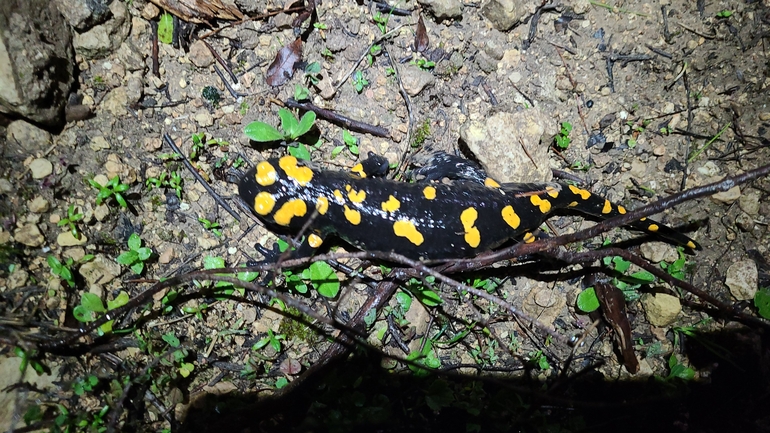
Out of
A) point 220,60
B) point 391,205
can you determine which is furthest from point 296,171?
point 220,60

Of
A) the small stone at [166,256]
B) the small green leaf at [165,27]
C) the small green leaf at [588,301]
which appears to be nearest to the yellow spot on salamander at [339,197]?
the small stone at [166,256]

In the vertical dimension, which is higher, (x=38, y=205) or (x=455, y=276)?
(x=455, y=276)

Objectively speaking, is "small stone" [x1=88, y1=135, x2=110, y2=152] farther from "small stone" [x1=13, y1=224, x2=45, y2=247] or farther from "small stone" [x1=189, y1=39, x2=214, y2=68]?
"small stone" [x1=189, y1=39, x2=214, y2=68]

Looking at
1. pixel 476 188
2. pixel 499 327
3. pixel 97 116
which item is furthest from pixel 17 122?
pixel 499 327

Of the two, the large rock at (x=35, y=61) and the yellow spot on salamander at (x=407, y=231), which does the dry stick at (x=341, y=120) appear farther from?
the large rock at (x=35, y=61)

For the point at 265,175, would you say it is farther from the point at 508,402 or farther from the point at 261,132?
the point at 508,402
